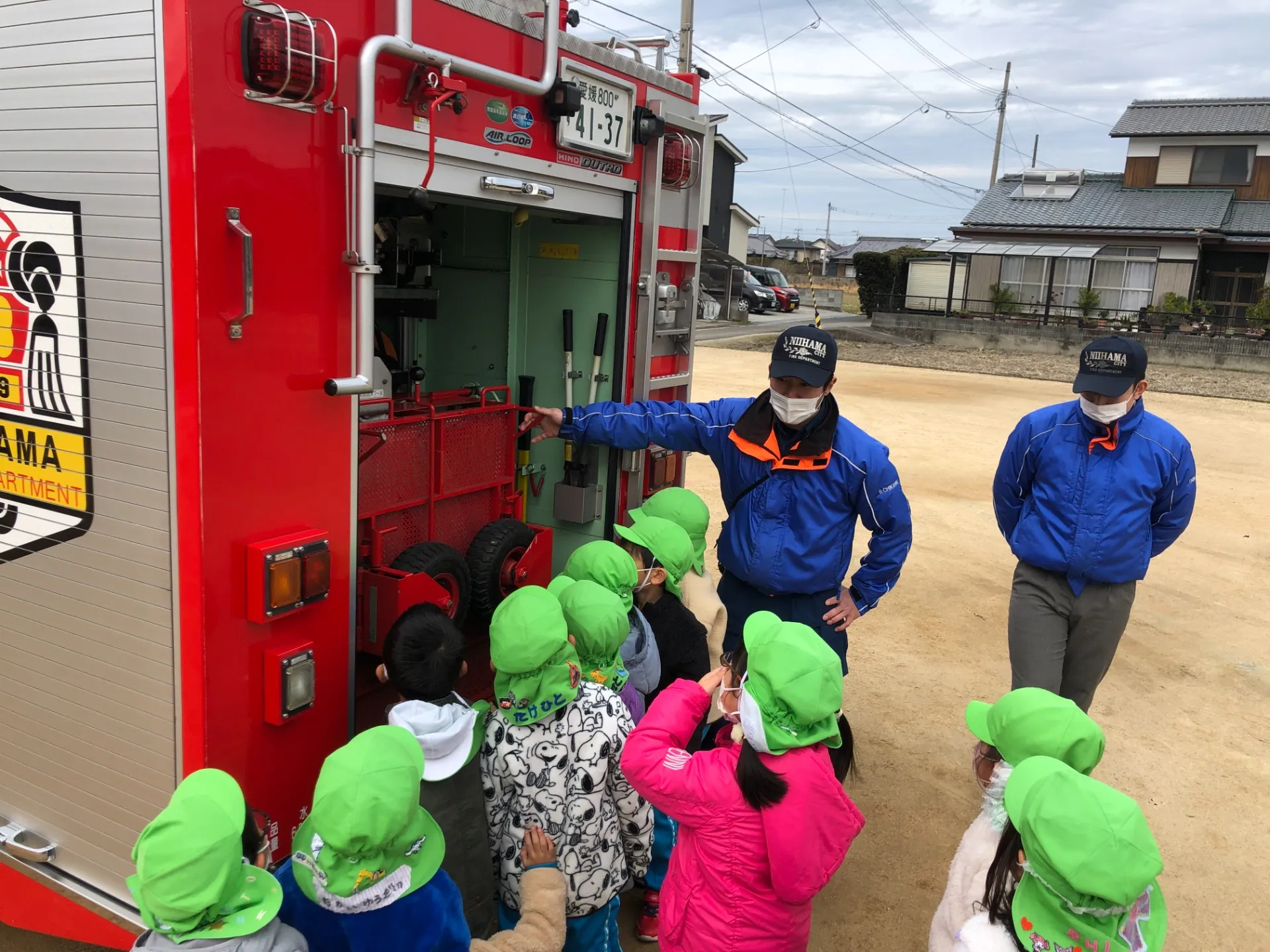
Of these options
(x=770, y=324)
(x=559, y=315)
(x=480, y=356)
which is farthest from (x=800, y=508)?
(x=770, y=324)

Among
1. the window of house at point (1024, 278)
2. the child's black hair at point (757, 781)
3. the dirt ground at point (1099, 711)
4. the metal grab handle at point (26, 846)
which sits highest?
the window of house at point (1024, 278)

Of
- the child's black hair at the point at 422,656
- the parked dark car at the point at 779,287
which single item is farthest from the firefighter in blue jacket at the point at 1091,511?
the parked dark car at the point at 779,287

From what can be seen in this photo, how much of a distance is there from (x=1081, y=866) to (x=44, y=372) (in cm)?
255

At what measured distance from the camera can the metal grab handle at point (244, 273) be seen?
231 centimetres

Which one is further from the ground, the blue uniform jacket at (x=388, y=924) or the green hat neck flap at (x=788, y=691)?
the green hat neck flap at (x=788, y=691)

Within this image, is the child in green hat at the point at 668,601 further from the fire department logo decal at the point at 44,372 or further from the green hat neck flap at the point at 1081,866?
the fire department logo decal at the point at 44,372

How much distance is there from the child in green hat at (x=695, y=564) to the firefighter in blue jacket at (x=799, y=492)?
10 centimetres

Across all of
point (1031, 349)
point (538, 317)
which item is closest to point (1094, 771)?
point (538, 317)

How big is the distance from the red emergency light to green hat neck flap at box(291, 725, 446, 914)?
1457 millimetres

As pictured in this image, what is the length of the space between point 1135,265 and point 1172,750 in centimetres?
2818

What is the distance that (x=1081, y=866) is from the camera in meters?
1.78

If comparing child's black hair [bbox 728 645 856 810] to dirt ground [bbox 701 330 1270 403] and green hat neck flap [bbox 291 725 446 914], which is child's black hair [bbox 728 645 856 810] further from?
dirt ground [bbox 701 330 1270 403]

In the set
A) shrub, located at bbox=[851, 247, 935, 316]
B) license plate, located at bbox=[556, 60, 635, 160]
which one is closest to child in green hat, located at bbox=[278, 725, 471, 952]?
license plate, located at bbox=[556, 60, 635, 160]

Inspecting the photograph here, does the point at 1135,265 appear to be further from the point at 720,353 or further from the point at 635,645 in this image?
the point at 635,645
